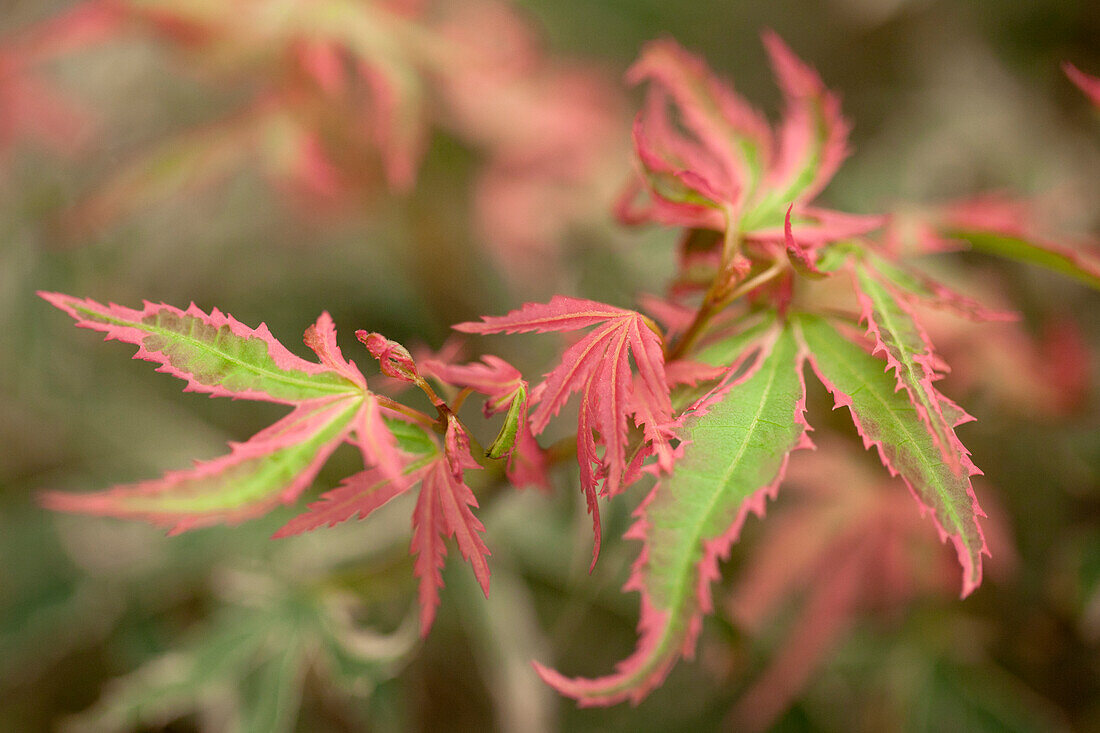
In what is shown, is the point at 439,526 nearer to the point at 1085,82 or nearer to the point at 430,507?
the point at 430,507

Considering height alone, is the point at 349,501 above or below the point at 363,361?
above

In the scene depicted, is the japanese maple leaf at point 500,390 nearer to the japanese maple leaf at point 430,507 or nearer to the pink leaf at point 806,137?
the japanese maple leaf at point 430,507

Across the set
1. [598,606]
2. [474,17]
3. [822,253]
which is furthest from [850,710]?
[474,17]

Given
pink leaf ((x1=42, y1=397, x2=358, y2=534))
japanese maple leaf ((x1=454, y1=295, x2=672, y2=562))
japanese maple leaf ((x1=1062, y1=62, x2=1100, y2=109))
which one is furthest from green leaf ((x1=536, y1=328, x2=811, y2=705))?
japanese maple leaf ((x1=1062, y1=62, x2=1100, y2=109))

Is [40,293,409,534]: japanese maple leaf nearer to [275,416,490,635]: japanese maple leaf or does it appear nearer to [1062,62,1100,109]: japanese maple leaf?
[275,416,490,635]: japanese maple leaf

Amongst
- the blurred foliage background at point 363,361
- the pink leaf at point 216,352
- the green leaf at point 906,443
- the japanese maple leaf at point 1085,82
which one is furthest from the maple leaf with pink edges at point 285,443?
the japanese maple leaf at point 1085,82

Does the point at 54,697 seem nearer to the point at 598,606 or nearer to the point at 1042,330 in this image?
the point at 598,606

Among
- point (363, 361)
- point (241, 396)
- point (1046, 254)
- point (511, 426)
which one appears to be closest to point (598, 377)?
point (511, 426)
